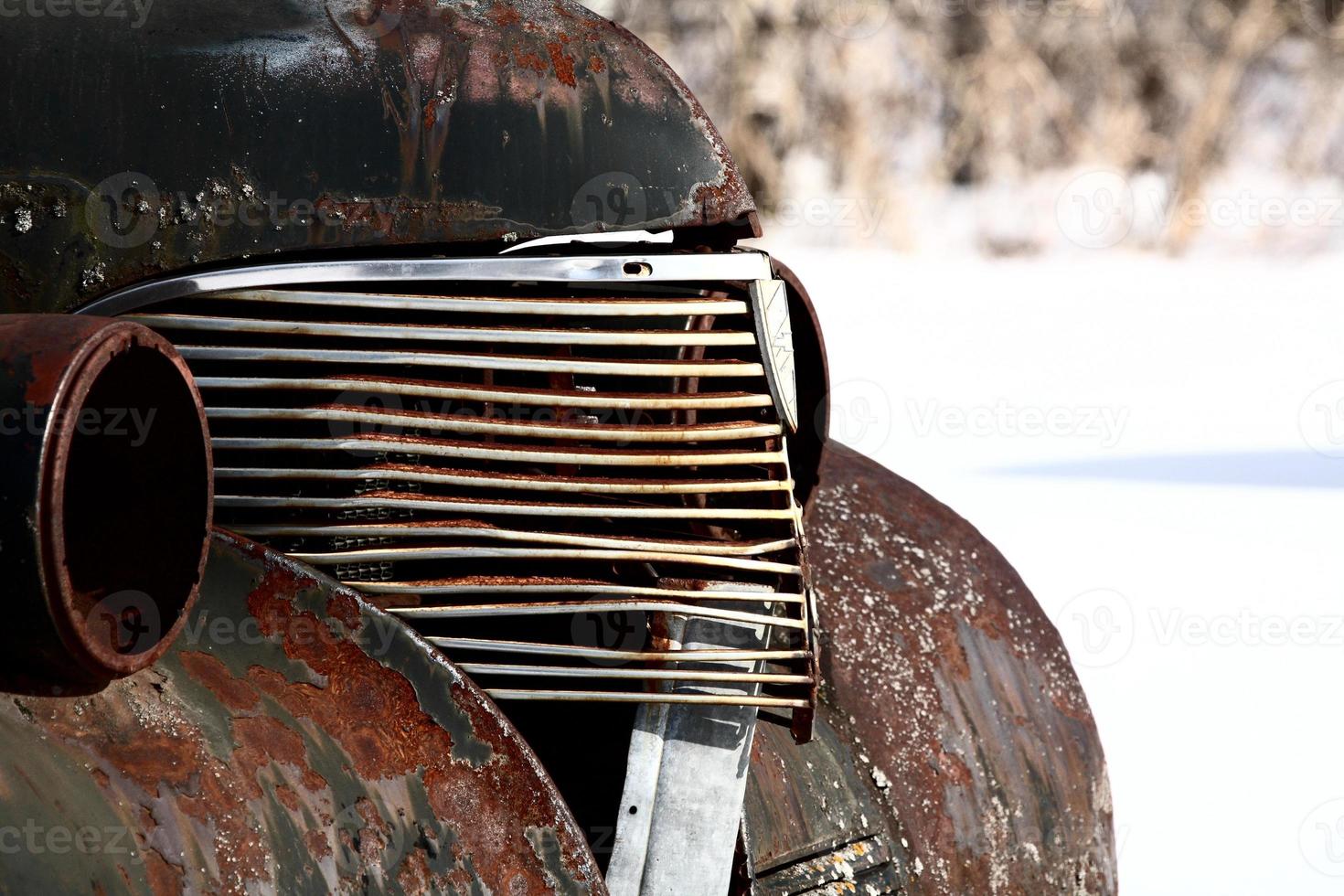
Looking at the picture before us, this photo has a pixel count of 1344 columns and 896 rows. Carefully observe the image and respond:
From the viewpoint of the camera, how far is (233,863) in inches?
50.9

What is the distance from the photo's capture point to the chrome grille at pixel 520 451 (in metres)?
1.60

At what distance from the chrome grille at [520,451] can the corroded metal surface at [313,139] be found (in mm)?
56

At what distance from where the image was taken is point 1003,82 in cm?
1370

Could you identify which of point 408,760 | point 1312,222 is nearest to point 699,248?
point 408,760

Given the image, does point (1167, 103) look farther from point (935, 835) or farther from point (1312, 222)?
point (935, 835)

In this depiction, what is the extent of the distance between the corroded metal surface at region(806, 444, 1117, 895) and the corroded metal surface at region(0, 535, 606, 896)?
2.61 ft

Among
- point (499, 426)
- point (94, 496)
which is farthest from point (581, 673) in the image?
point (94, 496)

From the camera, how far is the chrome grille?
1.60m

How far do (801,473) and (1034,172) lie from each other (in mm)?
12080

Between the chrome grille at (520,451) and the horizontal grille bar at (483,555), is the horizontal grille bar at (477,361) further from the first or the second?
the horizontal grille bar at (483,555)
